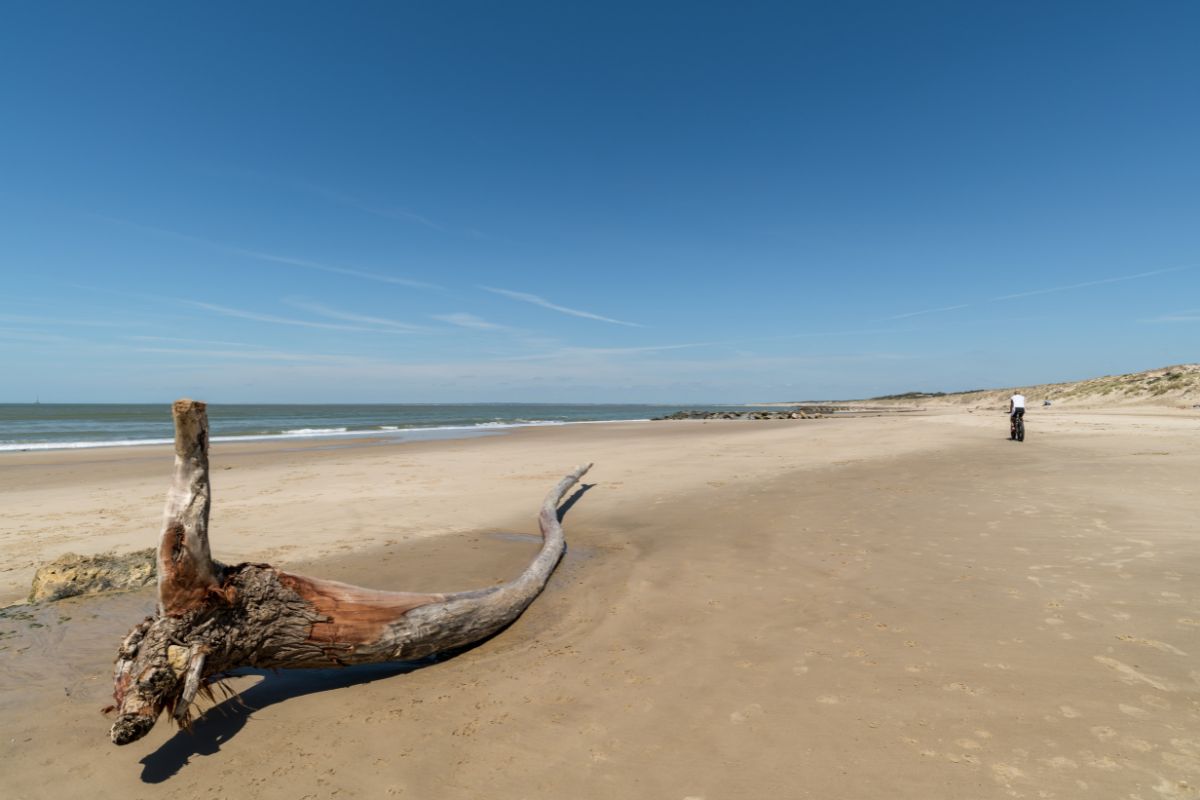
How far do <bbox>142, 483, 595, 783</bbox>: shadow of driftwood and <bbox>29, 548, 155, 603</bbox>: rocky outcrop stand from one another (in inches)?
124

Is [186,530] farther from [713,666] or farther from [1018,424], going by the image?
[1018,424]

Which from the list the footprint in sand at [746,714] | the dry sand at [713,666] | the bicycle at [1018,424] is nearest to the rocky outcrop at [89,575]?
the dry sand at [713,666]

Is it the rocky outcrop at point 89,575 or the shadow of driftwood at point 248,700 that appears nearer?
the shadow of driftwood at point 248,700

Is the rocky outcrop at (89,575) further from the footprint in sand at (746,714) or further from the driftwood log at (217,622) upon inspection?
the footprint in sand at (746,714)

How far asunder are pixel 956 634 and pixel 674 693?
258 cm

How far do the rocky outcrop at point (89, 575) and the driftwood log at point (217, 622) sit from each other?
12.4 feet

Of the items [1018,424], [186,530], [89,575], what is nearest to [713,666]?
[186,530]

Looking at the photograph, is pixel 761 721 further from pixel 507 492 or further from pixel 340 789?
pixel 507 492

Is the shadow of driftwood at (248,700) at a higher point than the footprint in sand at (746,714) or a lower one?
lower

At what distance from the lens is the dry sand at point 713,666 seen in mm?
2975

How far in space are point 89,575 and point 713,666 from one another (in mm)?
6930

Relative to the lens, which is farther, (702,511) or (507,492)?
(507,492)

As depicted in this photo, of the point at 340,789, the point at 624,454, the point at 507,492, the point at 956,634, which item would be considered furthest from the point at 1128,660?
the point at 624,454

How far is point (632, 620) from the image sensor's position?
A: 515 cm
